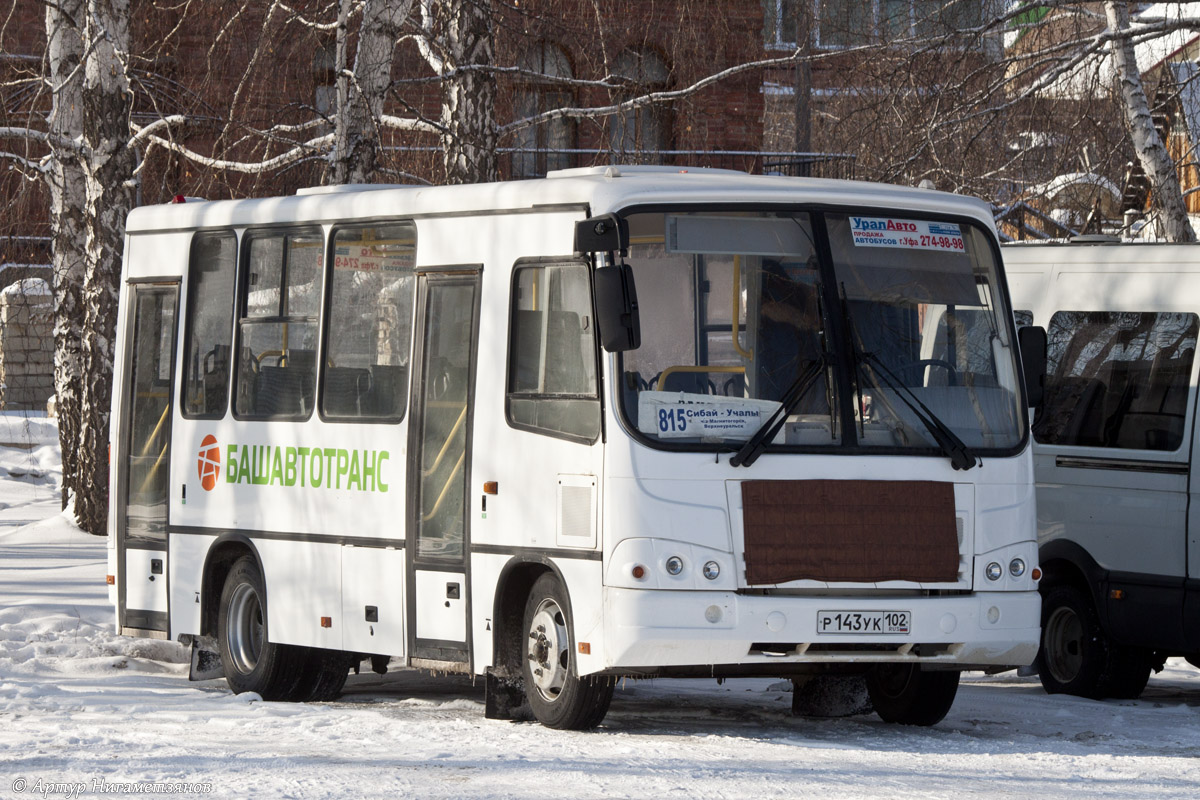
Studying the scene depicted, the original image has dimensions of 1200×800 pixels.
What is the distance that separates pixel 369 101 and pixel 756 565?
8.93 meters

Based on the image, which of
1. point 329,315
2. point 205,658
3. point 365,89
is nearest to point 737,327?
point 329,315

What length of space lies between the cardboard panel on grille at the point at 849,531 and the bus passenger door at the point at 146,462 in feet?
16.3

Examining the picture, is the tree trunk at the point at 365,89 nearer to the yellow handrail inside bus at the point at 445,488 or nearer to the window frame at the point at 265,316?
the window frame at the point at 265,316

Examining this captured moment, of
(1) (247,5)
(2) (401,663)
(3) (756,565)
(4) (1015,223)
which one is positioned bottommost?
(2) (401,663)

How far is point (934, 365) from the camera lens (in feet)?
31.2

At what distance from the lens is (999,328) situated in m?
9.81

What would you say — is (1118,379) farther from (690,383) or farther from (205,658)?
(205,658)

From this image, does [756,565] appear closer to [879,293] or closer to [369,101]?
[879,293]

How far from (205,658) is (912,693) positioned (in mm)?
4663

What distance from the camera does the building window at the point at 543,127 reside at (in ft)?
79.0

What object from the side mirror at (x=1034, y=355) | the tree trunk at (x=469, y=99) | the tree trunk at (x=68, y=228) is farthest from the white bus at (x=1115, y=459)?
the tree trunk at (x=68, y=228)

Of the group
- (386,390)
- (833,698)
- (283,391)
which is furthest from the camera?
(283,391)

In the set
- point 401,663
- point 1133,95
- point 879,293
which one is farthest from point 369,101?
point 879,293

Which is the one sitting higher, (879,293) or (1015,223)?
(1015,223)
